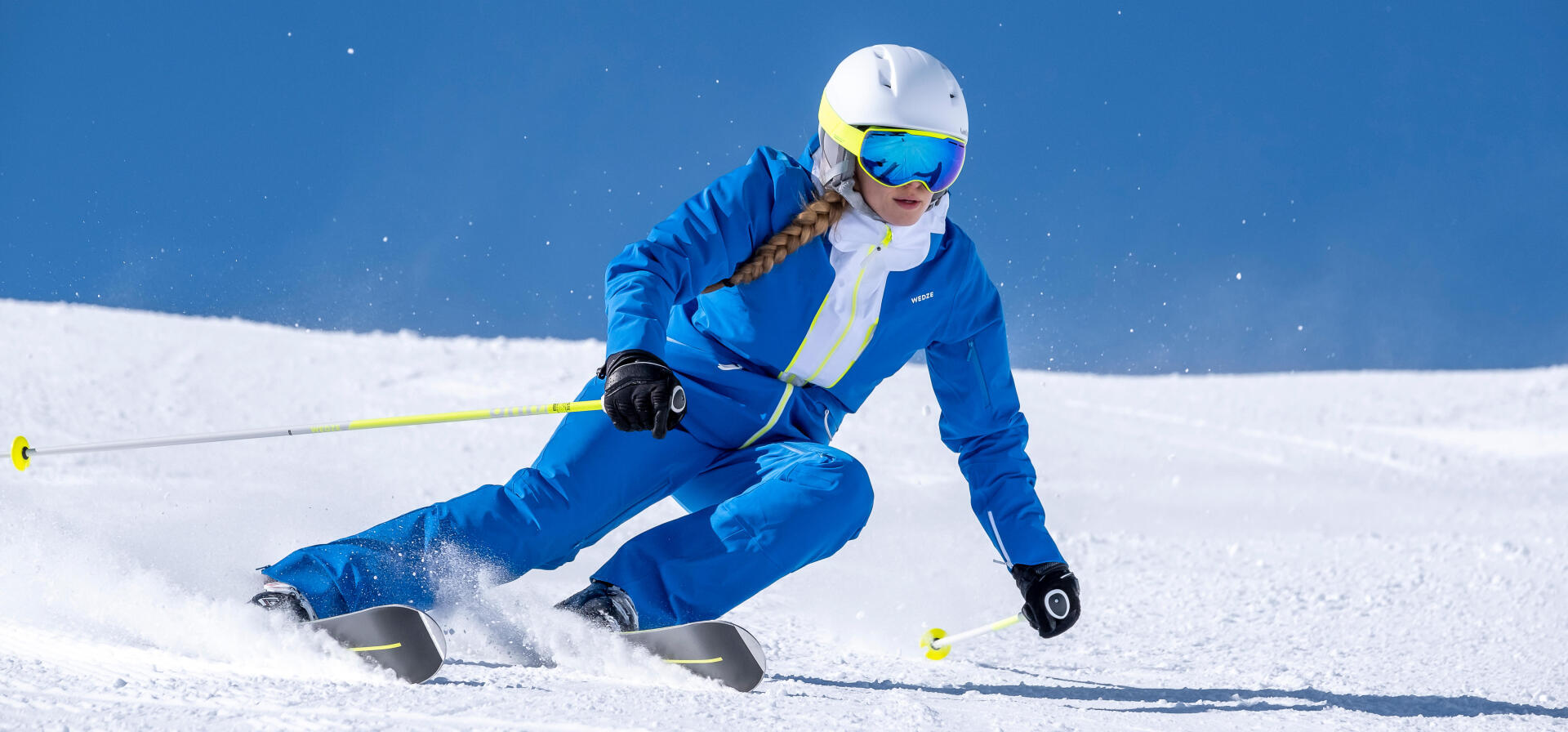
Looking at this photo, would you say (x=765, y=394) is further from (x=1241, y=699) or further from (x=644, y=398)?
(x=1241, y=699)

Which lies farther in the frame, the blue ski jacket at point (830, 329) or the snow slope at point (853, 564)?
the blue ski jacket at point (830, 329)

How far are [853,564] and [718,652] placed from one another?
2.42m

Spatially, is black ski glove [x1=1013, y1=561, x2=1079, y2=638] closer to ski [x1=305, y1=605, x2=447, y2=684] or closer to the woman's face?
the woman's face

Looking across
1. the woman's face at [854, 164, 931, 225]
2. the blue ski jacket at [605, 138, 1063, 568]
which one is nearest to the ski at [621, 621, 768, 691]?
the blue ski jacket at [605, 138, 1063, 568]

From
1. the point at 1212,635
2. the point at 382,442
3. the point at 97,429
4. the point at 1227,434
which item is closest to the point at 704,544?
the point at 1212,635

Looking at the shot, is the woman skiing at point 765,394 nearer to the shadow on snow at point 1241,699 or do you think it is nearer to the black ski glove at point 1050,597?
the black ski glove at point 1050,597

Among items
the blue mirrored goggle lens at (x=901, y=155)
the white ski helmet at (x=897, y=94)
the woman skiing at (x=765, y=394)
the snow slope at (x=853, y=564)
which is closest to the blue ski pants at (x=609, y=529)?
the woman skiing at (x=765, y=394)

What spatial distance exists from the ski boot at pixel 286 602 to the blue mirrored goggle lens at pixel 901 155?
144cm

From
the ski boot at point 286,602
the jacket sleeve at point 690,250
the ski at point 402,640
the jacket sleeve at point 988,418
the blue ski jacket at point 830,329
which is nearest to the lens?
the ski at point 402,640

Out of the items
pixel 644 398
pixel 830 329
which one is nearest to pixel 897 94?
pixel 830 329

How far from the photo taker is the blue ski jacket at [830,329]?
2.72m

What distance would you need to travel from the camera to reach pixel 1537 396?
1145cm

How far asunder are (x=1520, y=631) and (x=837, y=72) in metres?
2.82

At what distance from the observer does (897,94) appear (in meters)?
2.73
